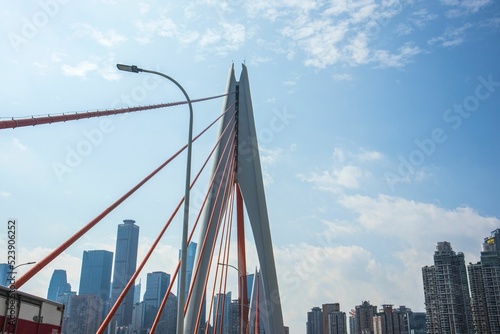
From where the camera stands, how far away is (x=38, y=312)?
339 inches

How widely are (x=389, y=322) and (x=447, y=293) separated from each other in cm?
2844

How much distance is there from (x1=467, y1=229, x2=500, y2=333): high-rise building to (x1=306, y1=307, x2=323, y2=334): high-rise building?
49.8 m

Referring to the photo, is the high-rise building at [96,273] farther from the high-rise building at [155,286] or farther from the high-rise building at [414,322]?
the high-rise building at [414,322]

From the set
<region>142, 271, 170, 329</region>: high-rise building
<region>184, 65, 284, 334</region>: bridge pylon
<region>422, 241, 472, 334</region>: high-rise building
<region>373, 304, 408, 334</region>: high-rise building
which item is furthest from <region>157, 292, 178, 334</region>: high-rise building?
<region>373, 304, 408, 334</region>: high-rise building

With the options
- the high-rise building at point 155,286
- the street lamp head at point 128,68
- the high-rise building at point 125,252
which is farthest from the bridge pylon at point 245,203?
the high-rise building at point 125,252

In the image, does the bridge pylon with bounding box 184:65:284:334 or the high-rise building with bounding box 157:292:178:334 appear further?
the high-rise building with bounding box 157:292:178:334

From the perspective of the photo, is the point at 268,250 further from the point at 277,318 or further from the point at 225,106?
the point at 225,106

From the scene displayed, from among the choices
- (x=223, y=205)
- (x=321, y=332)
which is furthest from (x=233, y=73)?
(x=321, y=332)

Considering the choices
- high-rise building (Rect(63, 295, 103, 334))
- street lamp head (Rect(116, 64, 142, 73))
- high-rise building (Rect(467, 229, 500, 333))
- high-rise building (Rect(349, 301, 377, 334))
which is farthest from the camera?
high-rise building (Rect(349, 301, 377, 334))

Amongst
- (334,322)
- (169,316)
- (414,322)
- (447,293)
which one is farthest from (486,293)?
(169,316)

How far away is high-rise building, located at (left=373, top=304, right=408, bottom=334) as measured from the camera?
11850cm

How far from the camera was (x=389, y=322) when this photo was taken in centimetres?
11900

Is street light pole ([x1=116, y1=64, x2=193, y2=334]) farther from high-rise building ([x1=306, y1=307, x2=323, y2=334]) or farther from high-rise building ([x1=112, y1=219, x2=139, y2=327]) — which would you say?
high-rise building ([x1=306, y1=307, x2=323, y2=334])

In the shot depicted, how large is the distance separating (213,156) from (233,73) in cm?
524
